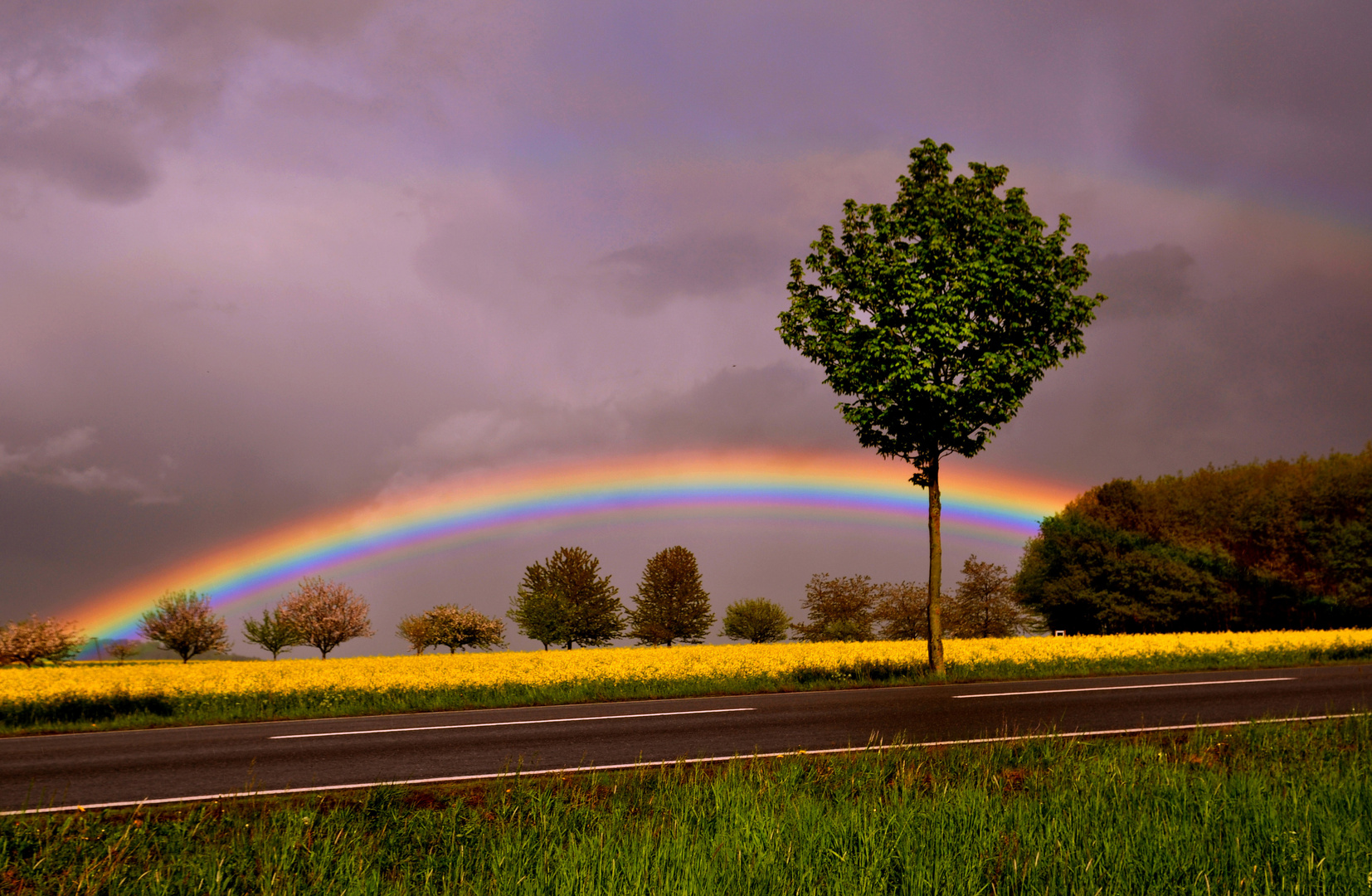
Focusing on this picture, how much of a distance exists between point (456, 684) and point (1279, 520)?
59.2 meters

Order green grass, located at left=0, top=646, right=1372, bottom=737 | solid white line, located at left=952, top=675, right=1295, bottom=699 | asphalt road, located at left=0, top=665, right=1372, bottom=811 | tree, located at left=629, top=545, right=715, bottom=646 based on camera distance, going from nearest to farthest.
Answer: asphalt road, located at left=0, top=665, right=1372, bottom=811 < solid white line, located at left=952, top=675, right=1295, bottom=699 < green grass, located at left=0, top=646, right=1372, bottom=737 < tree, located at left=629, top=545, right=715, bottom=646

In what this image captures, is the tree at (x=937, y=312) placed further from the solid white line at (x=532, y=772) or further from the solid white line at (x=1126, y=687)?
the solid white line at (x=532, y=772)

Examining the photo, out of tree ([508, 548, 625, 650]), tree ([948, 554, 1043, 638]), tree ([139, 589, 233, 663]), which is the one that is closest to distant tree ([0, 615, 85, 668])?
tree ([139, 589, 233, 663])

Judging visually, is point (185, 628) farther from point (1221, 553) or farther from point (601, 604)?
point (1221, 553)

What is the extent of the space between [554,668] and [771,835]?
1619cm

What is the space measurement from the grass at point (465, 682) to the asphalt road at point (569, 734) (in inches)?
68.3

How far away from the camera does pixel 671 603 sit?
70.6 m

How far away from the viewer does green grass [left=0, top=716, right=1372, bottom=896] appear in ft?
14.7

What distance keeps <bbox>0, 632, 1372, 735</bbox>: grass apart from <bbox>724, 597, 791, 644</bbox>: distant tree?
1481 inches

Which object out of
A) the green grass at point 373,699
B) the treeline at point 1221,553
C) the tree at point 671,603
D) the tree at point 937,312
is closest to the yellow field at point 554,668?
the green grass at point 373,699

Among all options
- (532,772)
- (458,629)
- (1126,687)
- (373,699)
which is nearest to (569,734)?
(532,772)

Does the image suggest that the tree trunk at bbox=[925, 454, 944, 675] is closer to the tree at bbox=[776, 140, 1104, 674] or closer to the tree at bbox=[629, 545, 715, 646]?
the tree at bbox=[776, 140, 1104, 674]

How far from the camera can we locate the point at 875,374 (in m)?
19.9

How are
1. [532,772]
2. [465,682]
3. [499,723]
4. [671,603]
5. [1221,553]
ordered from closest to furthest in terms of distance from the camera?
[532,772], [499,723], [465,682], [1221,553], [671,603]
